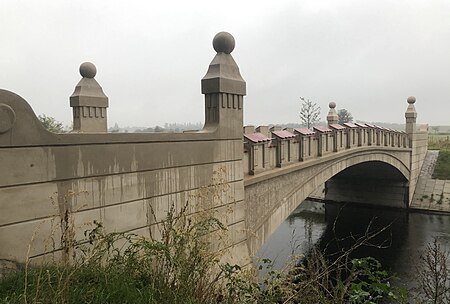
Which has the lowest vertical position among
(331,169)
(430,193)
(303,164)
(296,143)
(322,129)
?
(430,193)

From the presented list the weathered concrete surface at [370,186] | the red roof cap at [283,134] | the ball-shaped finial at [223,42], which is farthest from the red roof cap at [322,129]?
the weathered concrete surface at [370,186]

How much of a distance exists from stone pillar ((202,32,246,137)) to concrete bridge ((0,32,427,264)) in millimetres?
17

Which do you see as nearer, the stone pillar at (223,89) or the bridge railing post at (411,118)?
the stone pillar at (223,89)

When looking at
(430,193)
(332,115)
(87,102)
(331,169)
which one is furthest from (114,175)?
(430,193)

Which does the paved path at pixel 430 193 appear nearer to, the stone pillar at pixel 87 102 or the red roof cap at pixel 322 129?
the red roof cap at pixel 322 129

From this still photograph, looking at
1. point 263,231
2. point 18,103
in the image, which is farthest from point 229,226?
point 18,103

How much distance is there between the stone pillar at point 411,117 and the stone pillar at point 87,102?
55.4 ft

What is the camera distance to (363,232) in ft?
52.7

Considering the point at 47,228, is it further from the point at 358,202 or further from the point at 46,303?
the point at 358,202

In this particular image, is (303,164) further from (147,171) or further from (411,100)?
(411,100)

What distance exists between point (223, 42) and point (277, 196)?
3.80m

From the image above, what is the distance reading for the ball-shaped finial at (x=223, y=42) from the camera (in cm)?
609

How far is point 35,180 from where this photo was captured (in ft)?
12.1

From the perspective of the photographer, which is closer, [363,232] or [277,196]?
[277,196]
